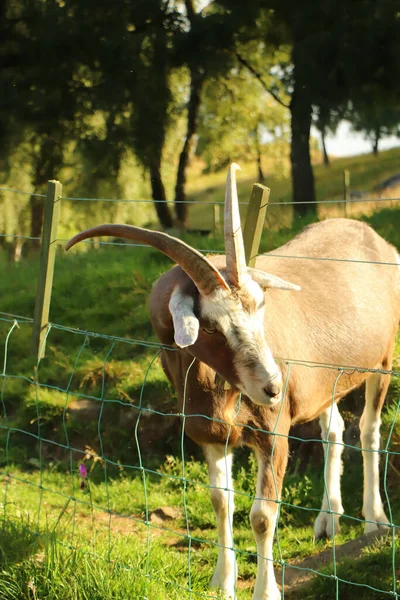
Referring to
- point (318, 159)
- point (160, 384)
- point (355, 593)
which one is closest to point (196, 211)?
point (318, 159)

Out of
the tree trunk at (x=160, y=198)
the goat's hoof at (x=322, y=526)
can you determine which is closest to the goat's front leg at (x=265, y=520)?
the goat's hoof at (x=322, y=526)

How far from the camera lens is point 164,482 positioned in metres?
6.20

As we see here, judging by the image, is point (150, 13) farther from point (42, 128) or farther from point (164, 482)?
point (164, 482)

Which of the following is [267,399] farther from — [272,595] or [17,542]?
[17,542]

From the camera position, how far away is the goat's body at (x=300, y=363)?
13.7ft

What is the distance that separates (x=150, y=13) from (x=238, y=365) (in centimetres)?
1323

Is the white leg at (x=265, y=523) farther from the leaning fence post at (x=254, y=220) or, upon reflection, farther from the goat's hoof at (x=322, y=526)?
the leaning fence post at (x=254, y=220)

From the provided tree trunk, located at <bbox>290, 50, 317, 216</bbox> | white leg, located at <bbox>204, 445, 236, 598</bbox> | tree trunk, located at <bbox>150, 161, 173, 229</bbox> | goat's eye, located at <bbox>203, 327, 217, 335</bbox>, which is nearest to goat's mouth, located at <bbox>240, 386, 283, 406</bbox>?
goat's eye, located at <bbox>203, 327, 217, 335</bbox>

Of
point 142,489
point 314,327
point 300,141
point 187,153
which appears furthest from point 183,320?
point 187,153

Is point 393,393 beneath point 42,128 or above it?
beneath

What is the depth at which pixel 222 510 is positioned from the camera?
14.7 feet

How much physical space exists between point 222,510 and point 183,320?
1.46m

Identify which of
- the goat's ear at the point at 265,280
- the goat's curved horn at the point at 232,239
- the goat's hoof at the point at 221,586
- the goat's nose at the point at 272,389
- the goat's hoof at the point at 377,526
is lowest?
the goat's hoof at the point at 221,586

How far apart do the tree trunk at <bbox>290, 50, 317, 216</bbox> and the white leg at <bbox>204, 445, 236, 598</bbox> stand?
390 inches
